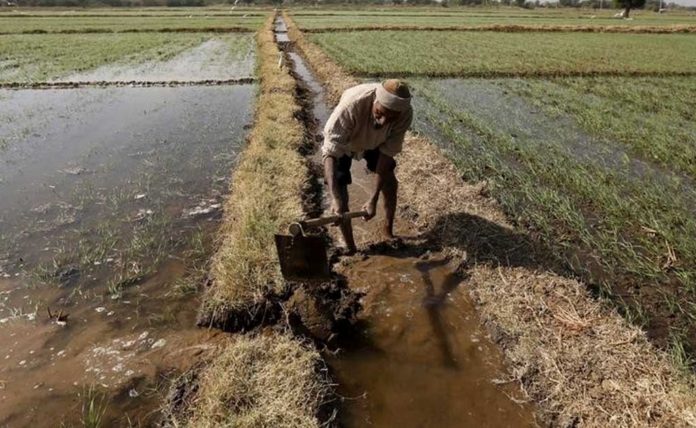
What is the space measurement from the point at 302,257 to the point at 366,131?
1.21 metres

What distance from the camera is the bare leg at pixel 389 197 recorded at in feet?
13.5

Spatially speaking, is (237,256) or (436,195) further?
(436,195)

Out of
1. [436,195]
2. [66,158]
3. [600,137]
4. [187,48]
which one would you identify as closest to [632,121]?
[600,137]

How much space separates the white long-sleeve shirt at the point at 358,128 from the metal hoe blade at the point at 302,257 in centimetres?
90

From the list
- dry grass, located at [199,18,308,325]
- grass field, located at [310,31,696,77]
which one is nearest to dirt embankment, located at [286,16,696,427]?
dry grass, located at [199,18,308,325]

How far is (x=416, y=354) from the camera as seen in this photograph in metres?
3.05

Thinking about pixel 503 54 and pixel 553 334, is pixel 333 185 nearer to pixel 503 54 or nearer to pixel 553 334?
pixel 553 334

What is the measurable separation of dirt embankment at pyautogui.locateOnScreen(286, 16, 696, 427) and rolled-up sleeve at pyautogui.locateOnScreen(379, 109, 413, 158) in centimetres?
99

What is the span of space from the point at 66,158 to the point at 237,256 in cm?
450

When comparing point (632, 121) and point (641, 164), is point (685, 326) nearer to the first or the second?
point (641, 164)

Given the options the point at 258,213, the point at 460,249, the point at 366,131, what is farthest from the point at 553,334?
the point at 258,213

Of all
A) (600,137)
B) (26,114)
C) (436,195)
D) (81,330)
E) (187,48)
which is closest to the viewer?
(81,330)

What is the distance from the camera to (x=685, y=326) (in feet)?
10.2

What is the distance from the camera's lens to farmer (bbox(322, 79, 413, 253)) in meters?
3.36
